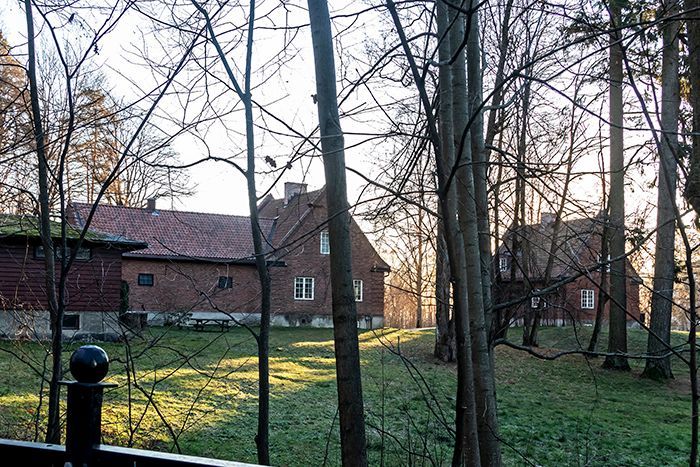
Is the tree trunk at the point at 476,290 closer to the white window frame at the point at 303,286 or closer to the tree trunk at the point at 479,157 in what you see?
the tree trunk at the point at 479,157

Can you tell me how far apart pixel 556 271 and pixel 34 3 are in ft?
80.0

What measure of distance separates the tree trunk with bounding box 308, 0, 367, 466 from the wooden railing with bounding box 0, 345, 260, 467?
1.26 metres

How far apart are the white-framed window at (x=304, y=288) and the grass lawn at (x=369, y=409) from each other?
13.3m

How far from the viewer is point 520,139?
8117 millimetres

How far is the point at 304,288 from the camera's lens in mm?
32625

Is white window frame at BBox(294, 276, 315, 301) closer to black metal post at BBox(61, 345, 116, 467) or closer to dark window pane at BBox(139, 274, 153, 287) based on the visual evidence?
dark window pane at BBox(139, 274, 153, 287)

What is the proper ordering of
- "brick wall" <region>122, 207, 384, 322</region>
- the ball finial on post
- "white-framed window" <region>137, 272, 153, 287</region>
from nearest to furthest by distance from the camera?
the ball finial on post < "brick wall" <region>122, 207, 384, 322</region> < "white-framed window" <region>137, 272, 153, 287</region>

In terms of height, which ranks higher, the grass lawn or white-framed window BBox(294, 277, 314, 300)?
white-framed window BBox(294, 277, 314, 300)

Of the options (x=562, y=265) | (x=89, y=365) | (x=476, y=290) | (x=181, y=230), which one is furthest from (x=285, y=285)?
(x=89, y=365)

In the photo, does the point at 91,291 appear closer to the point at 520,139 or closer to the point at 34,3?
the point at 520,139

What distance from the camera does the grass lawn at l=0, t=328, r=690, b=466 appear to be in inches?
248

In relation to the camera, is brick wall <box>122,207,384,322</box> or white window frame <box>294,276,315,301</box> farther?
white window frame <box>294,276,315,301</box>

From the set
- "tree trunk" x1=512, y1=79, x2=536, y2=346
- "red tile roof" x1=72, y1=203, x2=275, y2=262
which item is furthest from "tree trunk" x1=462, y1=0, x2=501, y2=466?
"red tile roof" x1=72, y1=203, x2=275, y2=262

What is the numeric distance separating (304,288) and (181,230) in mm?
7136
